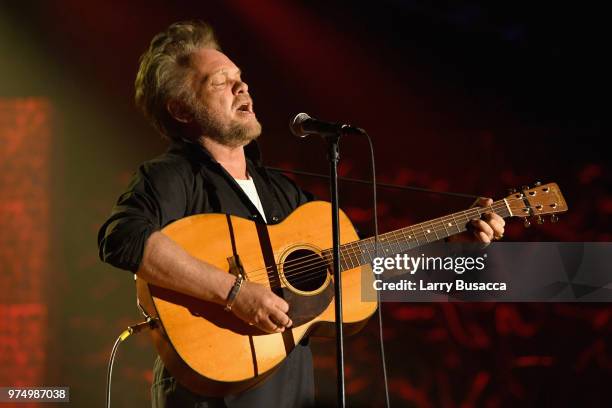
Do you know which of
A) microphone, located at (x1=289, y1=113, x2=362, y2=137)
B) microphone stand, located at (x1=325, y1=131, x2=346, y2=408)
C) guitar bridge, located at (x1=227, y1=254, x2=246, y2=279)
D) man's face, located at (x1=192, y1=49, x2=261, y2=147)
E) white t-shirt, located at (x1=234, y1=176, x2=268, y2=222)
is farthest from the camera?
man's face, located at (x1=192, y1=49, x2=261, y2=147)

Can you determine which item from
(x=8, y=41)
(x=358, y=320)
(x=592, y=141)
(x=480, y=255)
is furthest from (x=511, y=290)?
(x=8, y=41)

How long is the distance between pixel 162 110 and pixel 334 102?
61.4 inches

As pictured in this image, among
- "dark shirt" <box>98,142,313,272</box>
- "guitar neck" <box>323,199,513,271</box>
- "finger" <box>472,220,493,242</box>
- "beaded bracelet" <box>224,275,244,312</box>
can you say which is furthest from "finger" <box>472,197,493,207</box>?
"beaded bracelet" <box>224,275,244,312</box>

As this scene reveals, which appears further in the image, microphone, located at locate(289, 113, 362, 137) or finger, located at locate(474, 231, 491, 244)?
finger, located at locate(474, 231, 491, 244)

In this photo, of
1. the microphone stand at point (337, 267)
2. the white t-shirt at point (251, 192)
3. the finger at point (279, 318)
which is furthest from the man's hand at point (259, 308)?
the white t-shirt at point (251, 192)

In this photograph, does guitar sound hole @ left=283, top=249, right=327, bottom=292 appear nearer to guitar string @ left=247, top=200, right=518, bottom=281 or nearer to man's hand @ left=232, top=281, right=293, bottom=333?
guitar string @ left=247, top=200, right=518, bottom=281

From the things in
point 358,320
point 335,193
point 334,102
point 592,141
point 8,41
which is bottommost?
point 358,320

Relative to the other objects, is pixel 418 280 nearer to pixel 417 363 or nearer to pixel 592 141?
pixel 417 363

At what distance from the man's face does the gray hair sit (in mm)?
51

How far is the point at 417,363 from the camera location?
3.86 metres

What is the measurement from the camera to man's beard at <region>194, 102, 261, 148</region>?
259 cm

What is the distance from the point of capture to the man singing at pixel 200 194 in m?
2.08

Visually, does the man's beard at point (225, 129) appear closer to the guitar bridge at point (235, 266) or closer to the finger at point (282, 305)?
the guitar bridge at point (235, 266)

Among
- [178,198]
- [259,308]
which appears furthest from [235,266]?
[178,198]
